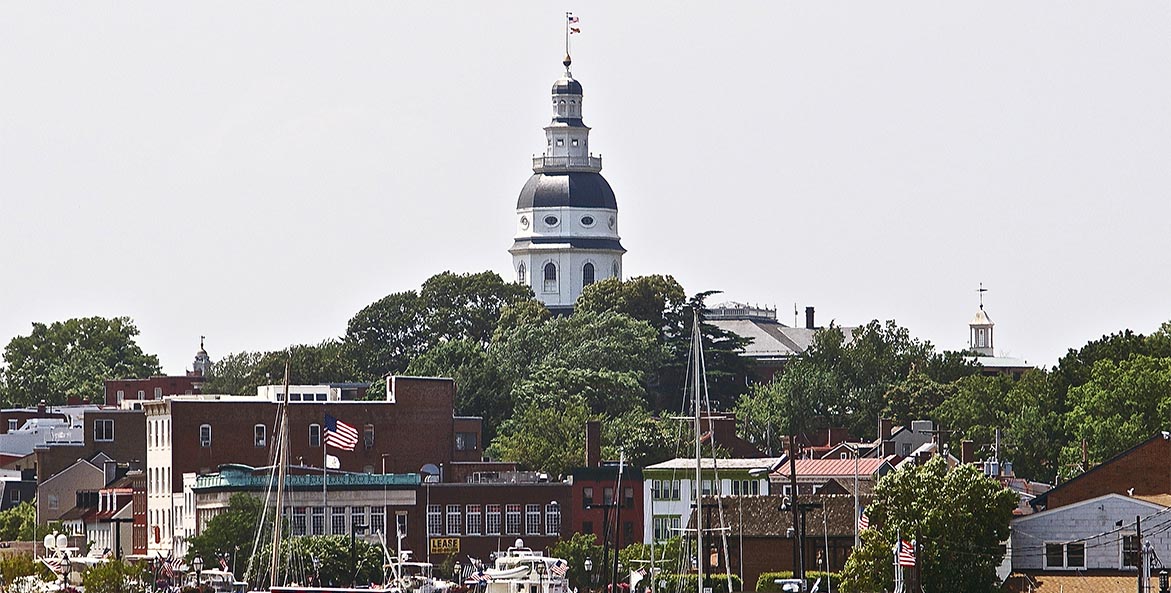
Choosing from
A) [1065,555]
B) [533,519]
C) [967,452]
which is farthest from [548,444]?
[1065,555]

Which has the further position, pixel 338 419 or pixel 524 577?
pixel 338 419

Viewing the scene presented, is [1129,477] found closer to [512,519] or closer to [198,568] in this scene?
[198,568]

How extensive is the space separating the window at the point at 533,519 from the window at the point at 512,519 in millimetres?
418

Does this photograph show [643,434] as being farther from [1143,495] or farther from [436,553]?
[1143,495]

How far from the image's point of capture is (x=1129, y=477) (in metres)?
125

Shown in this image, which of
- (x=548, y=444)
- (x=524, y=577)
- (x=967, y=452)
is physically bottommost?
(x=524, y=577)

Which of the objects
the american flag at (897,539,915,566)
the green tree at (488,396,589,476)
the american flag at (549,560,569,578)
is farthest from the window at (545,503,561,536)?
the american flag at (897,539,915,566)

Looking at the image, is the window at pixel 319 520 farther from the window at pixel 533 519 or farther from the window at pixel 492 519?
the window at pixel 533 519

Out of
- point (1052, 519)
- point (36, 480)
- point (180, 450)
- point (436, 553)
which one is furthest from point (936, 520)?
point (36, 480)

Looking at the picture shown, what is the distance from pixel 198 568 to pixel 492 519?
31.0 meters

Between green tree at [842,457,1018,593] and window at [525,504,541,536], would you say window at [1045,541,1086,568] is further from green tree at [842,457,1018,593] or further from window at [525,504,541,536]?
window at [525,504,541,536]

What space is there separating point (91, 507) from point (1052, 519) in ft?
224

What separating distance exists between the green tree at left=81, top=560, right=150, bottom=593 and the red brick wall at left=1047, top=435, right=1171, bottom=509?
31584mm

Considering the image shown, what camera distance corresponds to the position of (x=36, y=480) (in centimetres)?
18125
